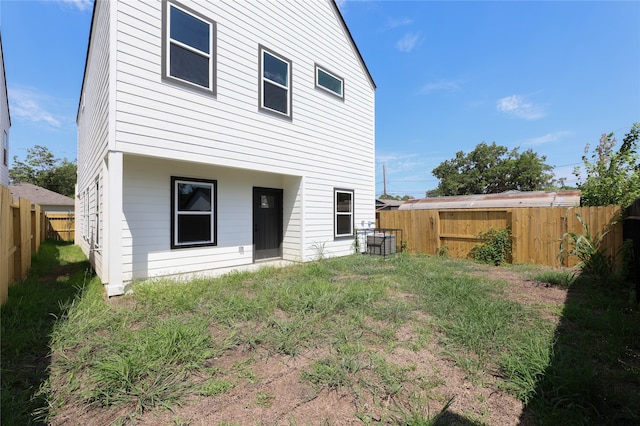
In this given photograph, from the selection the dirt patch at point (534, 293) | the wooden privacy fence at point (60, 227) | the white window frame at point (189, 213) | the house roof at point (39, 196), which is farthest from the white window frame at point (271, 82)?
the house roof at point (39, 196)

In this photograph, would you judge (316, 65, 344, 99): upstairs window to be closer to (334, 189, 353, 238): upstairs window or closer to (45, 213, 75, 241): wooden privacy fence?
(334, 189, 353, 238): upstairs window

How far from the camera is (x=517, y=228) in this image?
7.80 m

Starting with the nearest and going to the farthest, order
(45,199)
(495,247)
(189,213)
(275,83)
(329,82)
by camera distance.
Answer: (189,213)
(275,83)
(495,247)
(329,82)
(45,199)

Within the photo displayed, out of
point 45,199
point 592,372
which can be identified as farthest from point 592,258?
point 45,199

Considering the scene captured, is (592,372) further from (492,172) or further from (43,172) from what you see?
(43,172)

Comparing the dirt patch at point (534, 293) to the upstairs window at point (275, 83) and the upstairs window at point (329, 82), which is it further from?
the upstairs window at point (329, 82)

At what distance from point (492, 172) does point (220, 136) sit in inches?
1295

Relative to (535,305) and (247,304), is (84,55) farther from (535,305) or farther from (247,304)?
(535,305)

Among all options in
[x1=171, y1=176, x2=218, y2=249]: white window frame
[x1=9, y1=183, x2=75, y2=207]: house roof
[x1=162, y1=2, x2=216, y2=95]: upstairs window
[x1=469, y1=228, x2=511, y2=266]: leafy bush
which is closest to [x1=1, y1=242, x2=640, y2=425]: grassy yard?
[x1=171, y1=176, x2=218, y2=249]: white window frame

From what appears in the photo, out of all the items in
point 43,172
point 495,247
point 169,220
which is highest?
point 43,172

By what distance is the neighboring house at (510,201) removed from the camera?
Answer: 1039cm

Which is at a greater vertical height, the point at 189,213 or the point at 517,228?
the point at 189,213

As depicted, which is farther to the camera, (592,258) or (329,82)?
(329,82)

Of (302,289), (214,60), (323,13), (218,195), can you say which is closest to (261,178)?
(218,195)
